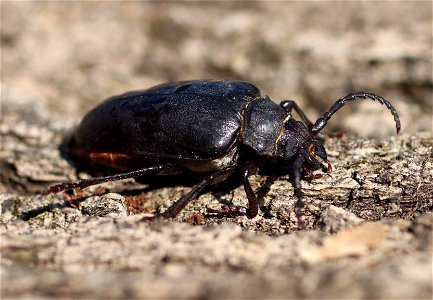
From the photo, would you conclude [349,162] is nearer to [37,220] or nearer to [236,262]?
[236,262]

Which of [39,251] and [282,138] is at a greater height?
[282,138]

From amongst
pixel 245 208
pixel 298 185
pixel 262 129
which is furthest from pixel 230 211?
pixel 262 129

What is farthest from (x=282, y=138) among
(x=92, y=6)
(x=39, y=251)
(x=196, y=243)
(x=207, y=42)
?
(x=92, y=6)

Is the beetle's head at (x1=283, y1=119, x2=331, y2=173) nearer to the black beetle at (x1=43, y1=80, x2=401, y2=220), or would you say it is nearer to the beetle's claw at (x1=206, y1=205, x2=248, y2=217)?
the black beetle at (x1=43, y1=80, x2=401, y2=220)

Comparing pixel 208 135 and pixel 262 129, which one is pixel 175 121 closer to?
pixel 208 135

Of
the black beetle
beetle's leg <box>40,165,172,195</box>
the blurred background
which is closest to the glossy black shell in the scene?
the black beetle

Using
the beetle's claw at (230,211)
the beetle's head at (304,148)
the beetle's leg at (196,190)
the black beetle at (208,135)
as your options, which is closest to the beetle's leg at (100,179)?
the black beetle at (208,135)
